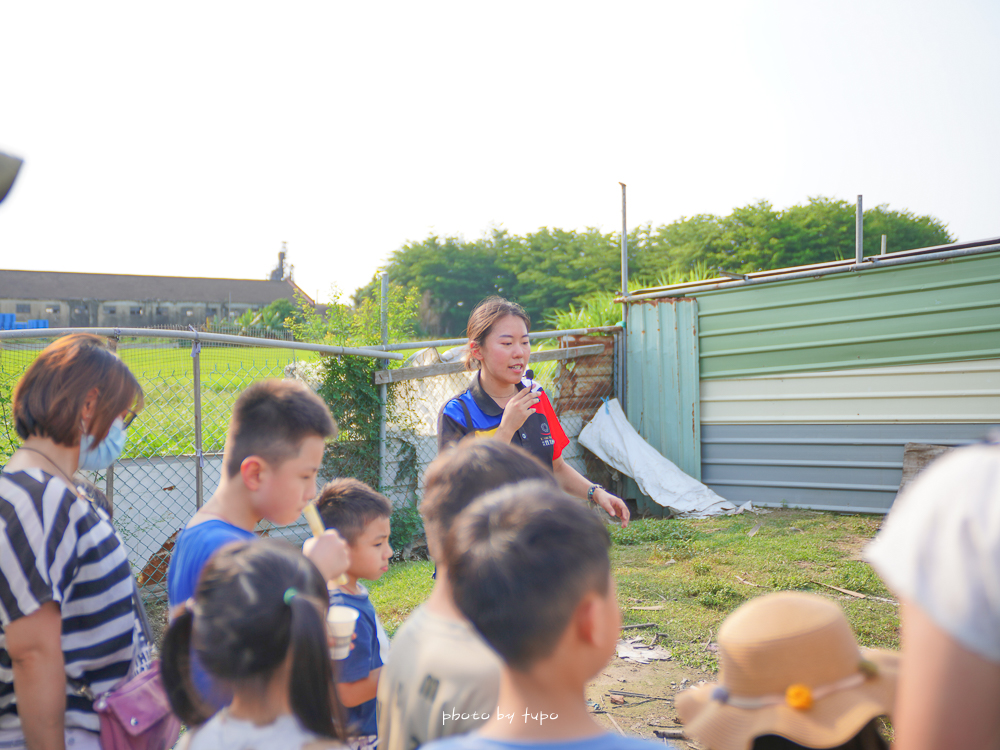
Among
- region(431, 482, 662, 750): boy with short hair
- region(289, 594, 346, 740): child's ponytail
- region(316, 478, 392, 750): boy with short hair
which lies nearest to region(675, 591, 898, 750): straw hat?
region(431, 482, 662, 750): boy with short hair

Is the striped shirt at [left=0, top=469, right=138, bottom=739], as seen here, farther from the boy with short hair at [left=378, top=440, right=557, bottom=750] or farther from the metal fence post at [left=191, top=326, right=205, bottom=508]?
the metal fence post at [left=191, top=326, right=205, bottom=508]

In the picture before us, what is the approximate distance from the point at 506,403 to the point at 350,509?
3.06ft

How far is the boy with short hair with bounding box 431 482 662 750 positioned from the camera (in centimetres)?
97

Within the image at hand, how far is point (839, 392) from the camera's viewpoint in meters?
7.41

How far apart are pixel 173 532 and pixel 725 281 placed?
257 inches

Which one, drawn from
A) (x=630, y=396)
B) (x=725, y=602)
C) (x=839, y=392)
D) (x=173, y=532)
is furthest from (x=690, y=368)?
(x=173, y=532)

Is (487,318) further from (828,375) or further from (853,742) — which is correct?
(828,375)

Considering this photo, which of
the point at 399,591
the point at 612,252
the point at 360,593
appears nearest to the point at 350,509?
the point at 360,593

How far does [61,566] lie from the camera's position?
59.7 inches

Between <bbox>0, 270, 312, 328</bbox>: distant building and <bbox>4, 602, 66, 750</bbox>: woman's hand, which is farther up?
<bbox>0, 270, 312, 328</bbox>: distant building

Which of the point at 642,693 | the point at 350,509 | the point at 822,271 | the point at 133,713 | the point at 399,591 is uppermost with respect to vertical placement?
the point at 822,271

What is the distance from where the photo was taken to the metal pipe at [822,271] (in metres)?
6.59

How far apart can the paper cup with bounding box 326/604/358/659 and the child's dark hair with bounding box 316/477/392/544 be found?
746 mm

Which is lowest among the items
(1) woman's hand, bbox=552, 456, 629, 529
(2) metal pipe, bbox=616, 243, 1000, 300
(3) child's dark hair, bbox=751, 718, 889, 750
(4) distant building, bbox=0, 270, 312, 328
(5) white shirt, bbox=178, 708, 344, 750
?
(5) white shirt, bbox=178, 708, 344, 750
